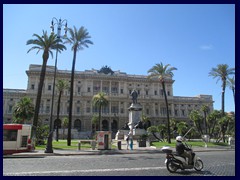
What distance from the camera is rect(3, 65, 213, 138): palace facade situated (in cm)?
7162

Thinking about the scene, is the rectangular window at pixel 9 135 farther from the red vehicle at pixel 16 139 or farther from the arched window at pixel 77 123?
the arched window at pixel 77 123

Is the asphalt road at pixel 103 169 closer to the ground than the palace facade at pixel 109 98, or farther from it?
closer to the ground

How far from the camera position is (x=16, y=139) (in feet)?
62.0

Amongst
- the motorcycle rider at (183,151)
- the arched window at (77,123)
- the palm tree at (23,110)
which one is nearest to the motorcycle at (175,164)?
the motorcycle rider at (183,151)

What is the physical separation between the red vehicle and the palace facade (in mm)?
49157

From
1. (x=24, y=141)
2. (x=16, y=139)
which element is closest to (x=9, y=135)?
(x=16, y=139)

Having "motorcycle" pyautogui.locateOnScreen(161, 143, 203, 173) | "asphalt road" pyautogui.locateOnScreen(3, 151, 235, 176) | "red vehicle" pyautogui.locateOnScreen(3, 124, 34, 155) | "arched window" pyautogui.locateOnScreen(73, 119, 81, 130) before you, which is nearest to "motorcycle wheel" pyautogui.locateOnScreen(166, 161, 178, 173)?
"motorcycle" pyautogui.locateOnScreen(161, 143, 203, 173)

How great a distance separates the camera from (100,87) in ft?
262

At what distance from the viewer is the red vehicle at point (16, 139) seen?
18.6 metres

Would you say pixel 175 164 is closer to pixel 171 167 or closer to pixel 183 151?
pixel 171 167

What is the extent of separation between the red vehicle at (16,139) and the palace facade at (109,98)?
49.2m
